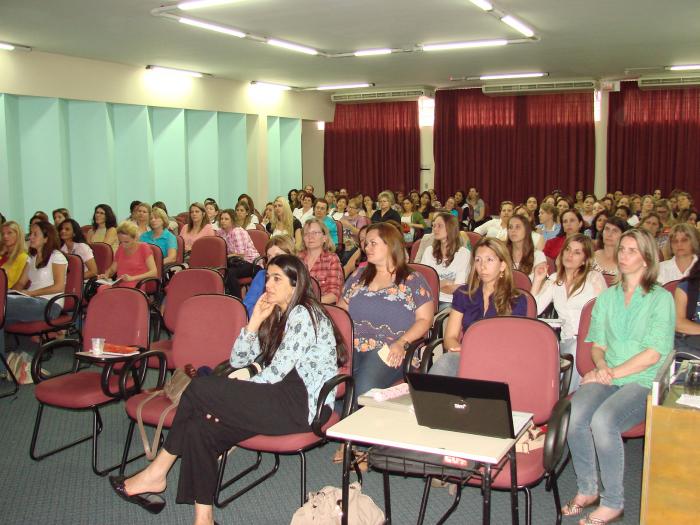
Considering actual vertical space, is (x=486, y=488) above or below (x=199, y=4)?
below

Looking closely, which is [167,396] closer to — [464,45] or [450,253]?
[450,253]

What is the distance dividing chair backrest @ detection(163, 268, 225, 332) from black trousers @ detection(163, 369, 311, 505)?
6.44 feet

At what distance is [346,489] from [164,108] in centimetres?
1076

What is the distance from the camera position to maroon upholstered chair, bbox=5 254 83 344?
5918 millimetres

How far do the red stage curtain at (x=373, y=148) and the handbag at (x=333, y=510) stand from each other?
13.9m

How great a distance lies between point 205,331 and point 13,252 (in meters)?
3.13

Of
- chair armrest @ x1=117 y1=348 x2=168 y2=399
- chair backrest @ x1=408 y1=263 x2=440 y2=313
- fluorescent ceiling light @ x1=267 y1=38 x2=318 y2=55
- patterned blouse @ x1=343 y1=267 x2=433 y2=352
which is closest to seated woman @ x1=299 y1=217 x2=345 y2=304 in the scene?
chair backrest @ x1=408 y1=263 x2=440 y2=313

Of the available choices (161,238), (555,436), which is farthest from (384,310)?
(161,238)

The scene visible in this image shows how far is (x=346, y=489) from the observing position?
2973 millimetres

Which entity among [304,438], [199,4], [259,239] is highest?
[199,4]

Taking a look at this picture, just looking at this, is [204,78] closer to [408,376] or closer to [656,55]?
[656,55]

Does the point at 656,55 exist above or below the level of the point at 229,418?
above

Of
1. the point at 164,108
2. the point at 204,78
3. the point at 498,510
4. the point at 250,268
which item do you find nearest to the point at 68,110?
the point at 164,108

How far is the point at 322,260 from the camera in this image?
5723 mm
